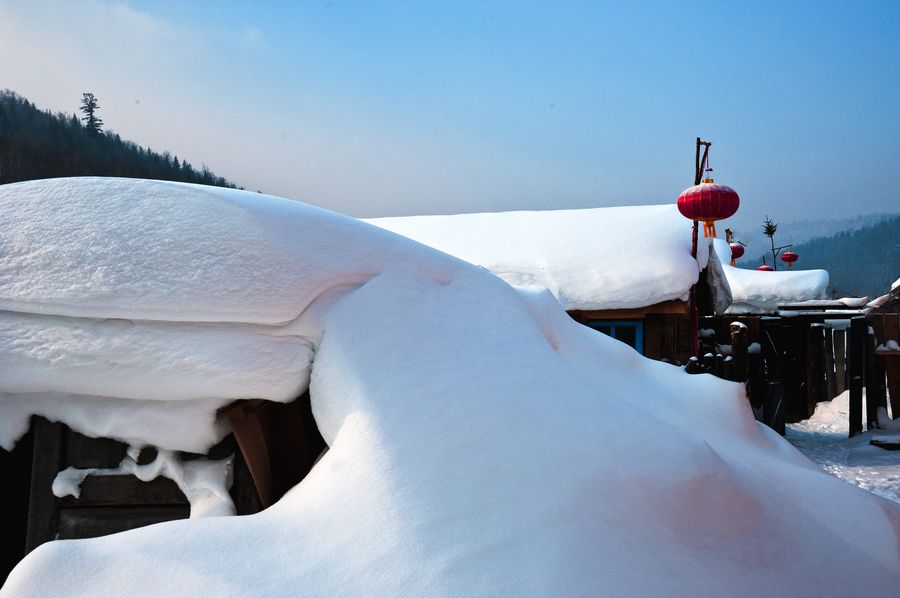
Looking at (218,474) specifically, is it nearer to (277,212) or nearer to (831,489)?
(277,212)

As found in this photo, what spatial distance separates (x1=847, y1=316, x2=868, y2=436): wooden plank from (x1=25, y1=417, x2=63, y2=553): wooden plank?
31.7ft

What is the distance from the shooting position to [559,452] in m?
1.84

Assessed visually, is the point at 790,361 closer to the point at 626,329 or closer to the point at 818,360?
the point at 818,360

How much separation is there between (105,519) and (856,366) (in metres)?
9.67

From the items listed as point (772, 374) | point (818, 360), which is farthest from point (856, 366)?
point (818, 360)

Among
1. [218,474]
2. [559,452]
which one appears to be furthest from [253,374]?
[559,452]

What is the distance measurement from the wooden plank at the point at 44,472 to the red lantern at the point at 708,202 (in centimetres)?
815

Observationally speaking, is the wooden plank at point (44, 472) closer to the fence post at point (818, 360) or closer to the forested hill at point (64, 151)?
the fence post at point (818, 360)

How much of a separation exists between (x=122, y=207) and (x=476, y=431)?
1.45 meters

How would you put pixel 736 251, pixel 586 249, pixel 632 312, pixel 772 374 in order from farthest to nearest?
1. pixel 736 251
2. pixel 772 374
3. pixel 586 249
4. pixel 632 312

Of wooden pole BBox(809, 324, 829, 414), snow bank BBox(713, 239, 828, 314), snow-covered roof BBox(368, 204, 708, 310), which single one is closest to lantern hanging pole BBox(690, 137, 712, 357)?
snow-covered roof BBox(368, 204, 708, 310)

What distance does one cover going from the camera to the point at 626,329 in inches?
325

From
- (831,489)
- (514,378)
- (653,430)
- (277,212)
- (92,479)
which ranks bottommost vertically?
(831,489)

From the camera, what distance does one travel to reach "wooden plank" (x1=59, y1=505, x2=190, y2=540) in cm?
222
